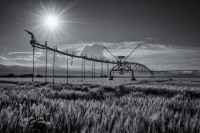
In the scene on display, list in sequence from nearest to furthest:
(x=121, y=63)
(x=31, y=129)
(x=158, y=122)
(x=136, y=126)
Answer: (x=31, y=129)
(x=136, y=126)
(x=158, y=122)
(x=121, y=63)

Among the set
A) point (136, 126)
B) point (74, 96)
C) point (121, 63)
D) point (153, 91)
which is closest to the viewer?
point (136, 126)

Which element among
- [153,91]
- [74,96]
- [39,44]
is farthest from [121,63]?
[74,96]

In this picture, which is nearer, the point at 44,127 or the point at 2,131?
the point at 2,131

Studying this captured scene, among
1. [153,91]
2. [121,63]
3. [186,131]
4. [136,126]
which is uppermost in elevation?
[121,63]

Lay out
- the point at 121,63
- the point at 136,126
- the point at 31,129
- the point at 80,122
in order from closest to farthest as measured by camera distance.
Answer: the point at 31,129
the point at 136,126
the point at 80,122
the point at 121,63

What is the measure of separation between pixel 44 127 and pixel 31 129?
13 cm

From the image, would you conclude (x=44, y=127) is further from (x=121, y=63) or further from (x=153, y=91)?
(x=121, y=63)

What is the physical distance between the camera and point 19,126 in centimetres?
127

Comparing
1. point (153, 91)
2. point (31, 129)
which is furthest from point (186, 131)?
point (153, 91)

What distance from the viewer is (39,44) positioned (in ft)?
124

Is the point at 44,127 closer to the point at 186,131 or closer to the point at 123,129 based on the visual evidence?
the point at 123,129

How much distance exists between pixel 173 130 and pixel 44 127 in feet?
5.00

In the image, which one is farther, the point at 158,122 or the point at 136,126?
the point at 158,122

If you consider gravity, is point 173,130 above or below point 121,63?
below
